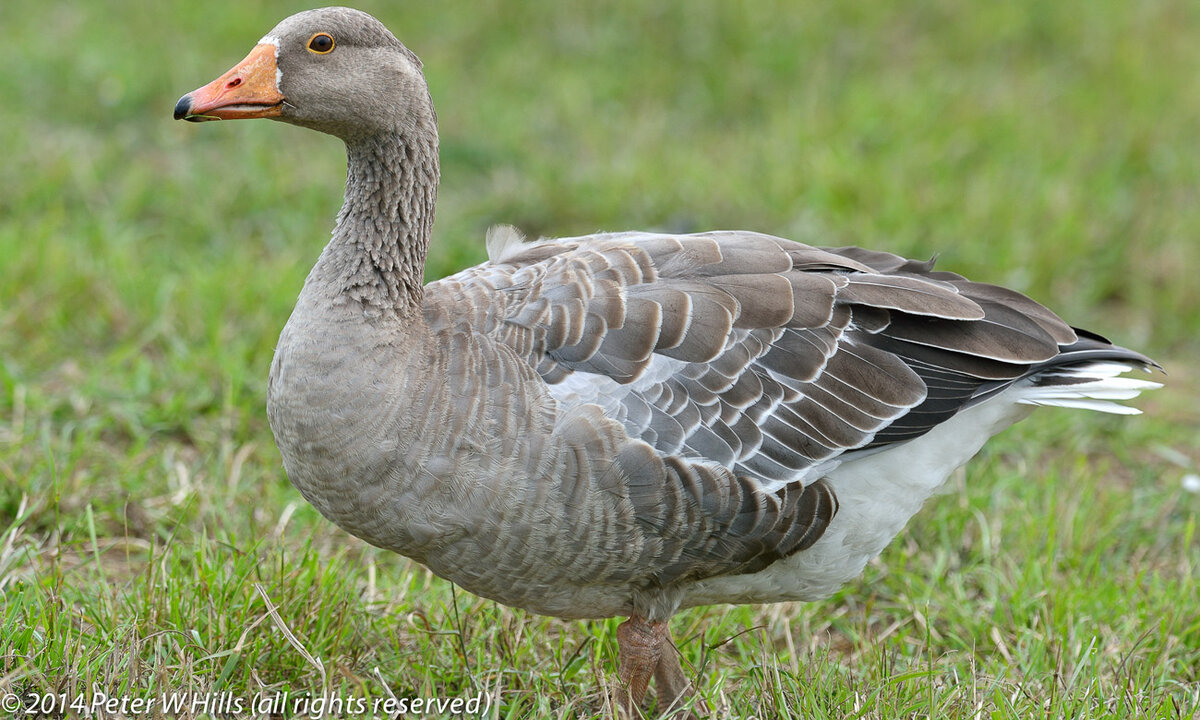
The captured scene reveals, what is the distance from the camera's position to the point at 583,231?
26.1 ft

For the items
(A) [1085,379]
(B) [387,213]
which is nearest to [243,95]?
(B) [387,213]

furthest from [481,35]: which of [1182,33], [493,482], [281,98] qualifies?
[493,482]

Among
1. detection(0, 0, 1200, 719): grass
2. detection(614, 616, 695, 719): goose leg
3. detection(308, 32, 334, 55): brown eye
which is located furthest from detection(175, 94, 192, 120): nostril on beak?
detection(614, 616, 695, 719): goose leg

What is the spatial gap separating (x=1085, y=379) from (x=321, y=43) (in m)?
2.87

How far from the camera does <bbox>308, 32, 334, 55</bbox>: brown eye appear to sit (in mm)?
3898

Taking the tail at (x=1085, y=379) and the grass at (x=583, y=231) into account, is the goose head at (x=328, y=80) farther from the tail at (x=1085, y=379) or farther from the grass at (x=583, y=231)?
the tail at (x=1085, y=379)

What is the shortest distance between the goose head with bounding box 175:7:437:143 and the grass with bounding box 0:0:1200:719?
145 centimetres

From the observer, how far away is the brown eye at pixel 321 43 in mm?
3898

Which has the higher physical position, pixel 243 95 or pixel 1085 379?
pixel 243 95

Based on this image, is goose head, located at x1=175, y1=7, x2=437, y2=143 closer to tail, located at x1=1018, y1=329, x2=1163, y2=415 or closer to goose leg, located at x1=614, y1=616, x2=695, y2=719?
goose leg, located at x1=614, y1=616, x2=695, y2=719

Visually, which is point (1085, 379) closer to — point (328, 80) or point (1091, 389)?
point (1091, 389)
